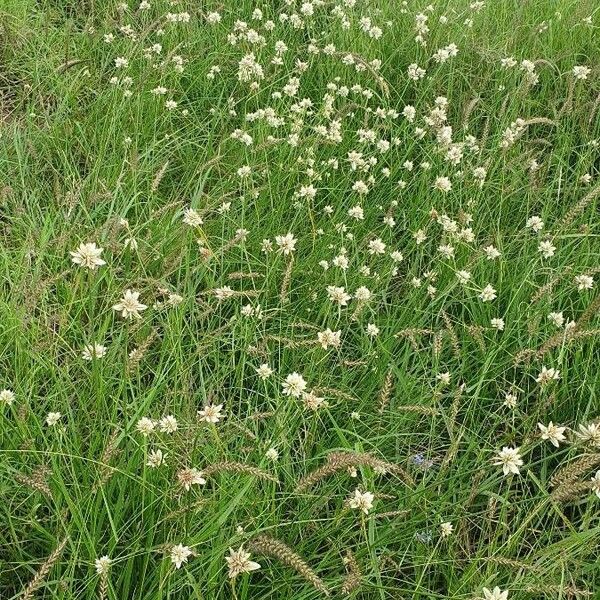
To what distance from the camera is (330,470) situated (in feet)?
5.53

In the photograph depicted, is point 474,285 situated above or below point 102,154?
below

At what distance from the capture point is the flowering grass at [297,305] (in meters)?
2.04

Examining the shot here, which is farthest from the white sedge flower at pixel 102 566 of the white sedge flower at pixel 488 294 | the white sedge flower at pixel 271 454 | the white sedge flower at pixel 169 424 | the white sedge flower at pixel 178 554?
the white sedge flower at pixel 488 294

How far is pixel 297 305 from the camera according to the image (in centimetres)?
307

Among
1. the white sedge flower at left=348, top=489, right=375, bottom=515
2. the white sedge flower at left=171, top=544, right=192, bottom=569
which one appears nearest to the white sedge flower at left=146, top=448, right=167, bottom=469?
the white sedge flower at left=171, top=544, right=192, bottom=569

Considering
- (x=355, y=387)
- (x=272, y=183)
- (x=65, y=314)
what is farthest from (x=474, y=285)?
(x=65, y=314)

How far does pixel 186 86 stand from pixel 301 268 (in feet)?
5.70

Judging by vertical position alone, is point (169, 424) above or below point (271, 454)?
above

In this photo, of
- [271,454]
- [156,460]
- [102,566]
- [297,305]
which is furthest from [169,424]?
[297,305]

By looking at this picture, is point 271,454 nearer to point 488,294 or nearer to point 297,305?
point 297,305

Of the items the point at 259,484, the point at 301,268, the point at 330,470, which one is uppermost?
the point at 330,470

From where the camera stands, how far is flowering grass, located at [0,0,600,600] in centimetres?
204

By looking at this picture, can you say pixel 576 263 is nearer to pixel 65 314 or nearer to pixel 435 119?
pixel 435 119

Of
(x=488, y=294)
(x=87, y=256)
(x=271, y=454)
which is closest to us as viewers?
(x=87, y=256)
